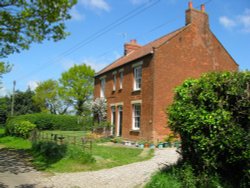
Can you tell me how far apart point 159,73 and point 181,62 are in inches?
97.1

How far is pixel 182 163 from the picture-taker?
849 centimetres


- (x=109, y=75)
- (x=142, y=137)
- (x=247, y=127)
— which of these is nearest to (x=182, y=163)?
(x=247, y=127)

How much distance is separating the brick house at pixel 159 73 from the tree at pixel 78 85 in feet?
108

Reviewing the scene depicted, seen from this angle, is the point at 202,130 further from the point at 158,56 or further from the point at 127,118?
the point at 127,118

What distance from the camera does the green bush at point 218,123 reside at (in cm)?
675

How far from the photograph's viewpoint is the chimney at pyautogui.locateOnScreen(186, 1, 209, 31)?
2408cm

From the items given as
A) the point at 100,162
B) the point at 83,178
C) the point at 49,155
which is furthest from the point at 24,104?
the point at 83,178

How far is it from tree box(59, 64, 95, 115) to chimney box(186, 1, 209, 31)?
1495 inches

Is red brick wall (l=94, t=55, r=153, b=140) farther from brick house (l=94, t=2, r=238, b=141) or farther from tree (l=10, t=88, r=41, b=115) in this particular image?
tree (l=10, t=88, r=41, b=115)

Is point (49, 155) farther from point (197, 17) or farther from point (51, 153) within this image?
point (197, 17)

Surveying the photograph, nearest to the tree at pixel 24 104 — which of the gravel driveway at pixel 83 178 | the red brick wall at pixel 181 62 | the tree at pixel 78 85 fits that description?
the tree at pixel 78 85

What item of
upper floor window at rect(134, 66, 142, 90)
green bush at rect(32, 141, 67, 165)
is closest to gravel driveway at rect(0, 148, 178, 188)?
green bush at rect(32, 141, 67, 165)

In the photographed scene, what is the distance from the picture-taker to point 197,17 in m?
24.5

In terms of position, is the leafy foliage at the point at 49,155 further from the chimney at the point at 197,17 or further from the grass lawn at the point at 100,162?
the chimney at the point at 197,17
